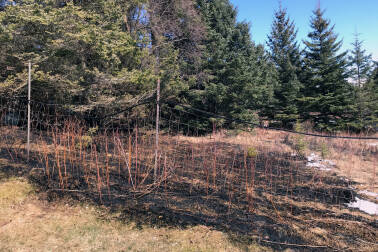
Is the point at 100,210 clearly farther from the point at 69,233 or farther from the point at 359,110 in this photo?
the point at 359,110

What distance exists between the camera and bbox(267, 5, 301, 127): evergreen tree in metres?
12.5

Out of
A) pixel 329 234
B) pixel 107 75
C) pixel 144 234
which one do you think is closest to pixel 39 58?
pixel 107 75

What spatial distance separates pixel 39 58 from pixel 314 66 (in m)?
12.7

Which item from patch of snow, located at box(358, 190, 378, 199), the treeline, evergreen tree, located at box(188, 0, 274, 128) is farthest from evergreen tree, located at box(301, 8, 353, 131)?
patch of snow, located at box(358, 190, 378, 199)

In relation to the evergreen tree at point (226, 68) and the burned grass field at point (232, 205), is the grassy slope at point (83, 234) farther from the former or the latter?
the evergreen tree at point (226, 68)

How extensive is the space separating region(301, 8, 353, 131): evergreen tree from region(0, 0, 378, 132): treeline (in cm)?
5

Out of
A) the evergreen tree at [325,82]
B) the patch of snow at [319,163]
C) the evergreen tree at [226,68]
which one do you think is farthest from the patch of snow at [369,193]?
the evergreen tree at [325,82]

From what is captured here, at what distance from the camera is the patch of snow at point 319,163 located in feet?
18.1

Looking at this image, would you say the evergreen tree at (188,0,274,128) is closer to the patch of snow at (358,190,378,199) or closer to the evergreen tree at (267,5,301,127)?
the evergreen tree at (267,5,301,127)

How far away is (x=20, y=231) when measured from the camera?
221cm

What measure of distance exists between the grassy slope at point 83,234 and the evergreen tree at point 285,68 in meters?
11.5

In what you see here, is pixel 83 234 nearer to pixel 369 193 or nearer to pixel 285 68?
pixel 369 193

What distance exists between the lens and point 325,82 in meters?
12.1

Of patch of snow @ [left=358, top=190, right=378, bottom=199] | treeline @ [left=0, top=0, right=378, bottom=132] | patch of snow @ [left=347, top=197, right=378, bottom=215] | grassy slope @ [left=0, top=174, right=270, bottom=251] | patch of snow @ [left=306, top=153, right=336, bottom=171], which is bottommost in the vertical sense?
patch of snow @ [left=347, top=197, right=378, bottom=215]
